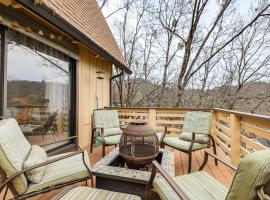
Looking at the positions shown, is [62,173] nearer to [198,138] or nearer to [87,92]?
[198,138]

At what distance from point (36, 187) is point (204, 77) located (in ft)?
30.6

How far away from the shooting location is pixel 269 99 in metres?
9.23

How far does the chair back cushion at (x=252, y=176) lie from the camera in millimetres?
996

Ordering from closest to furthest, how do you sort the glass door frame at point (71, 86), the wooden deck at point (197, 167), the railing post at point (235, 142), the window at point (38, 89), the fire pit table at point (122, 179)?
the fire pit table at point (122, 179) → the glass door frame at point (71, 86) → the window at point (38, 89) → the wooden deck at point (197, 167) → the railing post at point (235, 142)

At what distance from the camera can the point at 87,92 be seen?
4645 mm

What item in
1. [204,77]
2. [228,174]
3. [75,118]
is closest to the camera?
[228,174]

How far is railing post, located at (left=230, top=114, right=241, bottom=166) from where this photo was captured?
3363 mm

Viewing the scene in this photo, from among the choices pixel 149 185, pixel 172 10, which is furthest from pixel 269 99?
pixel 149 185

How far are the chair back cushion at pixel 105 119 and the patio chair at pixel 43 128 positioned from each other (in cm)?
88

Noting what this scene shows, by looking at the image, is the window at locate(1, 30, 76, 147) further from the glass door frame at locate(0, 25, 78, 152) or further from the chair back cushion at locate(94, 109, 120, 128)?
the chair back cushion at locate(94, 109, 120, 128)

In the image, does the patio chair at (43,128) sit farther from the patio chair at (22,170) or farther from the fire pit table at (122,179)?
the fire pit table at (122,179)

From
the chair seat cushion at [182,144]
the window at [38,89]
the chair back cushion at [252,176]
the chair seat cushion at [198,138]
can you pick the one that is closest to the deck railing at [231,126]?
the chair seat cushion at [198,138]

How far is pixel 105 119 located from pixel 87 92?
802mm

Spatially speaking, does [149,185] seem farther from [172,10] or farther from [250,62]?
[250,62]
